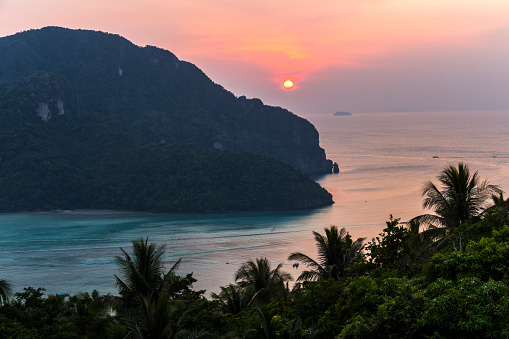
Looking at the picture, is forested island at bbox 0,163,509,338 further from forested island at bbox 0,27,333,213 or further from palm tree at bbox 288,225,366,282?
forested island at bbox 0,27,333,213

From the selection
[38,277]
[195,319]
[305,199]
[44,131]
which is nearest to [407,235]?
[195,319]

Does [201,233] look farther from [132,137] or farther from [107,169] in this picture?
[132,137]

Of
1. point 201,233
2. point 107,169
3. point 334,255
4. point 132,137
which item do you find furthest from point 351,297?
point 132,137

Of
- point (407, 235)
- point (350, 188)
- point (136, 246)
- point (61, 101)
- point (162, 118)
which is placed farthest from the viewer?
point (162, 118)

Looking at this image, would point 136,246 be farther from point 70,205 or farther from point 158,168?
point 158,168

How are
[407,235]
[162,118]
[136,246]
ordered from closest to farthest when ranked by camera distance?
[136,246], [407,235], [162,118]

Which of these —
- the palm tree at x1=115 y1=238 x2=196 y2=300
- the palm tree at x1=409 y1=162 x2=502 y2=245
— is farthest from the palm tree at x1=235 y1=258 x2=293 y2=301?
the palm tree at x1=409 y1=162 x2=502 y2=245
